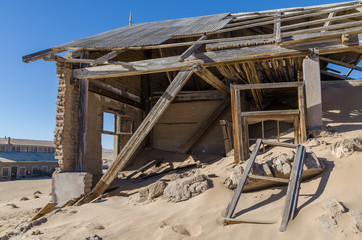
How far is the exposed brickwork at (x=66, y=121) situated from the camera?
8.10m

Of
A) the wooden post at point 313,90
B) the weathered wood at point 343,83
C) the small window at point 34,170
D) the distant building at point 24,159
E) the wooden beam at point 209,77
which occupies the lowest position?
the small window at point 34,170

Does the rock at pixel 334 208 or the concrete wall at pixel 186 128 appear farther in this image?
the concrete wall at pixel 186 128

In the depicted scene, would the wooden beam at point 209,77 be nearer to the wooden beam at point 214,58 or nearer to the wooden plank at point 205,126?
the wooden beam at point 214,58

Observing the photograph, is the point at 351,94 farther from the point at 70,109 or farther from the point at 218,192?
the point at 70,109

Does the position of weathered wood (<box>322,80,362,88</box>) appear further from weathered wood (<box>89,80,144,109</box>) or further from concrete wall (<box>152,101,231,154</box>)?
weathered wood (<box>89,80,144,109</box>)

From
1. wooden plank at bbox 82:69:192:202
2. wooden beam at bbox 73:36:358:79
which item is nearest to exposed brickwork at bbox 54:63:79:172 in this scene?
wooden beam at bbox 73:36:358:79

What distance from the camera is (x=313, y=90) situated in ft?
22.3

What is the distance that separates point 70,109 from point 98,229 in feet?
16.8

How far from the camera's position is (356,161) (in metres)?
4.36

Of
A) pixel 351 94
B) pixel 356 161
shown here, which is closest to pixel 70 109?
pixel 356 161

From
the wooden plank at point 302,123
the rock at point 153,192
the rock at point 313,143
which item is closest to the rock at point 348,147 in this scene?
the rock at point 313,143

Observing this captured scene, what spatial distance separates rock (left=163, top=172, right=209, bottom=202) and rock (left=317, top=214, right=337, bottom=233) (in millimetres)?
2269

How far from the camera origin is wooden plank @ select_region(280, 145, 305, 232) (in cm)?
343

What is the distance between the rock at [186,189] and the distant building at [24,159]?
2493 cm
